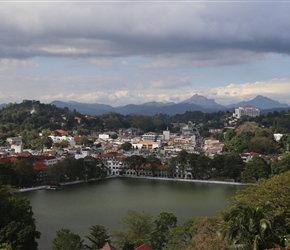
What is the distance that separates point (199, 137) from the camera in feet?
148

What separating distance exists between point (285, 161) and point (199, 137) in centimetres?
2479

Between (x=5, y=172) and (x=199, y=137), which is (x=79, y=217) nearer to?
(x=5, y=172)

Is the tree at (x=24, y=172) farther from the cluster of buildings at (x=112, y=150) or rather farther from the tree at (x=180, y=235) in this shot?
the tree at (x=180, y=235)

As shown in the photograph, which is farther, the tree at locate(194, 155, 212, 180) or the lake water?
the tree at locate(194, 155, 212, 180)

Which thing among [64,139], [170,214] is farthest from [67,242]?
[64,139]

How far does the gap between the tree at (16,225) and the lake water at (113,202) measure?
3.76 feet

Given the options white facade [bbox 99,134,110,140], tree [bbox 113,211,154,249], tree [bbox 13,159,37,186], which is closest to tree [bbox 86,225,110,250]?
tree [bbox 113,211,154,249]

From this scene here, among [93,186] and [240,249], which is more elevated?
[240,249]

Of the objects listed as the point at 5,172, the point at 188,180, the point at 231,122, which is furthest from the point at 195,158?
the point at 231,122

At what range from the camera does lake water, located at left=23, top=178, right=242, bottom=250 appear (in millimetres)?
11797

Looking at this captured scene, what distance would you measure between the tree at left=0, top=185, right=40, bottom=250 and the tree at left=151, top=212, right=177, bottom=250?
94.2 inches

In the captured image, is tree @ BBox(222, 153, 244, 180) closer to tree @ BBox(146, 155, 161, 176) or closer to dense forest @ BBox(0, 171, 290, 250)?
tree @ BBox(146, 155, 161, 176)

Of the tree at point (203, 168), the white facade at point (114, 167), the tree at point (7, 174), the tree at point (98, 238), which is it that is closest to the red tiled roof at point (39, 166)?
the tree at point (7, 174)

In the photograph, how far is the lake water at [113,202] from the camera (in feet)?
38.7
